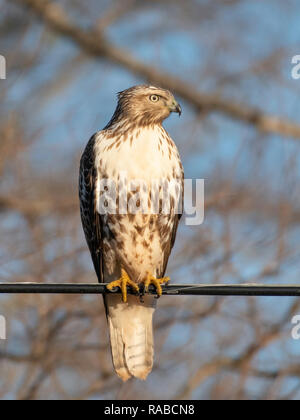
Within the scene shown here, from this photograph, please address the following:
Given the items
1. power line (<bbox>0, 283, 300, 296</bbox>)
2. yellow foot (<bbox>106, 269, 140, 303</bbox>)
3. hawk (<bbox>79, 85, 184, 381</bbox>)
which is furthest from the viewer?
hawk (<bbox>79, 85, 184, 381</bbox>)

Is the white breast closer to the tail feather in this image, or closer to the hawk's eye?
the hawk's eye

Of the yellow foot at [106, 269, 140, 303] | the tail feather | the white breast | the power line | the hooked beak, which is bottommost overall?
the tail feather

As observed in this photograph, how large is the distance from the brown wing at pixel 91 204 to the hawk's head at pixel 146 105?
0.40 m

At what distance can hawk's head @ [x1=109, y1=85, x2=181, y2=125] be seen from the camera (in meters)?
7.46

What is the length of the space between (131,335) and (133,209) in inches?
49.1

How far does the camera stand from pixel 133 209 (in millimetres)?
7008

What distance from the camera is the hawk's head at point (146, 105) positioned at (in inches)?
294

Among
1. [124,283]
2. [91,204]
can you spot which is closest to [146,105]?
[91,204]

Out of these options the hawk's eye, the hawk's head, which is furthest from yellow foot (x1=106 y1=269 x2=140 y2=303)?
the hawk's eye

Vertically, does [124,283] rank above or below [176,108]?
below

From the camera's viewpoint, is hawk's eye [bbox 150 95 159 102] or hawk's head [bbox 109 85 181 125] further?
hawk's eye [bbox 150 95 159 102]

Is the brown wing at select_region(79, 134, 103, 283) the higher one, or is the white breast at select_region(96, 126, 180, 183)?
the white breast at select_region(96, 126, 180, 183)

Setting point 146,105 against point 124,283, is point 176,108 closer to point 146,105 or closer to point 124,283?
point 146,105

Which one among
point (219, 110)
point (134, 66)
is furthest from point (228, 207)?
point (134, 66)
